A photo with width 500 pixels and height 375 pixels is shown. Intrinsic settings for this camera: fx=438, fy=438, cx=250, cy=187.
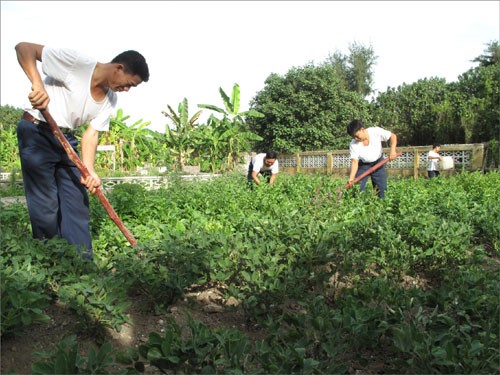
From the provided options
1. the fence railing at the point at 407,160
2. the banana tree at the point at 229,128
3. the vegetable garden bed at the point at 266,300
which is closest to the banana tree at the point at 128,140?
the banana tree at the point at 229,128

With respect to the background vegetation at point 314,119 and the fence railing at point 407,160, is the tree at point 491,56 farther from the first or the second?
the fence railing at point 407,160

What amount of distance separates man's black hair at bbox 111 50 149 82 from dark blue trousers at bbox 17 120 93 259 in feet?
2.21

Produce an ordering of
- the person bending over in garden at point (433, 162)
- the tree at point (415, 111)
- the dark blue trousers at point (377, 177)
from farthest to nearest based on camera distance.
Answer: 1. the tree at point (415, 111)
2. the person bending over in garden at point (433, 162)
3. the dark blue trousers at point (377, 177)

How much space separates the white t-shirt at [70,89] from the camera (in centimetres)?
283

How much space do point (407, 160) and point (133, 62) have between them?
13.4 m

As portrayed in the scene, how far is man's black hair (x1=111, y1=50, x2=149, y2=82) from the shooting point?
113 inches

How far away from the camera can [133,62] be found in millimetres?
2859

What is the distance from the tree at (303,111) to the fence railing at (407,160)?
211cm

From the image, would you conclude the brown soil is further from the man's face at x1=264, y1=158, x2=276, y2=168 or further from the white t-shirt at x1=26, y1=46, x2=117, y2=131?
the man's face at x1=264, y1=158, x2=276, y2=168

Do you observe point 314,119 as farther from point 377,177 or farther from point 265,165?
point 377,177

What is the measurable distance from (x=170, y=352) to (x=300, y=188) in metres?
5.52

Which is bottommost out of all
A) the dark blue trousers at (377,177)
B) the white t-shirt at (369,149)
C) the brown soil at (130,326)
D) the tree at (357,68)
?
the brown soil at (130,326)

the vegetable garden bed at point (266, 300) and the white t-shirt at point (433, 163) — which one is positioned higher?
the white t-shirt at point (433, 163)

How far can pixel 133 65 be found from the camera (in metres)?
2.86
